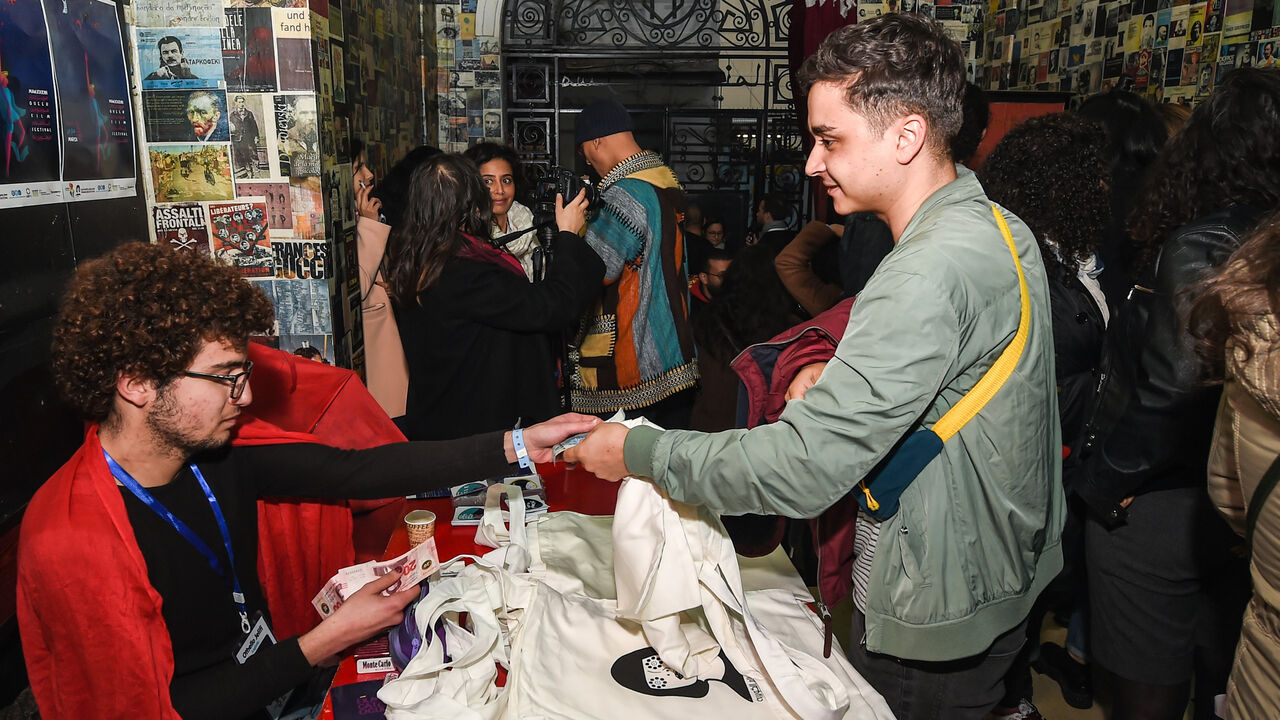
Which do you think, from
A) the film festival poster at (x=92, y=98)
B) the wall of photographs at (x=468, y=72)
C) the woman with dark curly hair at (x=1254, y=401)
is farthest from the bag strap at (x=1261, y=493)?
the wall of photographs at (x=468, y=72)

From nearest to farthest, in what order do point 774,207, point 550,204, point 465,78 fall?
point 550,204
point 774,207
point 465,78

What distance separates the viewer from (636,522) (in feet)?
4.68

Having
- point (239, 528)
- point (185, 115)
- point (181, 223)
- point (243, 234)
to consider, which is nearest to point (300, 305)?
point (243, 234)

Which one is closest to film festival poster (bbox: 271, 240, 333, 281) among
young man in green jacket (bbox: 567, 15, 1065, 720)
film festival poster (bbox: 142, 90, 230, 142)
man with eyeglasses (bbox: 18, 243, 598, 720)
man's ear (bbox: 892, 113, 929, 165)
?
film festival poster (bbox: 142, 90, 230, 142)

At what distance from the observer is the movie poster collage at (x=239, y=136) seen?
7.88ft

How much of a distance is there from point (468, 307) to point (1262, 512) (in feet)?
6.80

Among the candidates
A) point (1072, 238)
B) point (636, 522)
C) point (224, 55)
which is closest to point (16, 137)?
point (224, 55)

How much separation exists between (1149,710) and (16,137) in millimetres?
2848

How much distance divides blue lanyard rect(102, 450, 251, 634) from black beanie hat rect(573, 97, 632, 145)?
75.0 inches

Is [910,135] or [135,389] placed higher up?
[910,135]

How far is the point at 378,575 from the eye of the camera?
166 centimetres

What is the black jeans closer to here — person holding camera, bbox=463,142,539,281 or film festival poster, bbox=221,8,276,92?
film festival poster, bbox=221,8,276,92

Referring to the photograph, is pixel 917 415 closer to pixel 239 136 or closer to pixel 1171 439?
pixel 1171 439

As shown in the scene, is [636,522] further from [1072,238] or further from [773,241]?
[773,241]
